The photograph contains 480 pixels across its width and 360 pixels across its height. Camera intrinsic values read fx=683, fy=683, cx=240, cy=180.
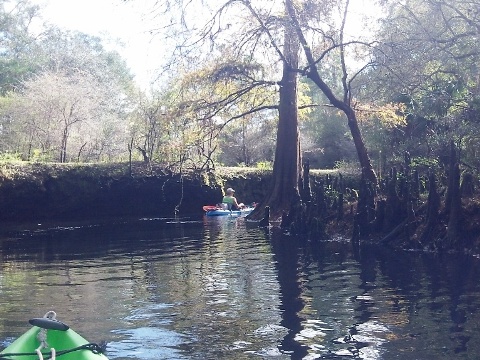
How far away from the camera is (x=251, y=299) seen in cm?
973

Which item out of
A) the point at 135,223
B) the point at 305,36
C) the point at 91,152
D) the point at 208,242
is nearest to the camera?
the point at 208,242

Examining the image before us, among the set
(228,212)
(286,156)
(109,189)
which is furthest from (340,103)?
(109,189)

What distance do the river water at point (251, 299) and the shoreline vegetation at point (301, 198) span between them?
0.87m

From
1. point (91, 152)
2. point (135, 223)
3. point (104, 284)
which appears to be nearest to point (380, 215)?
point (104, 284)

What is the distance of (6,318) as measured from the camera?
342 inches

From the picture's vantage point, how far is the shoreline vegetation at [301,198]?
14891 mm

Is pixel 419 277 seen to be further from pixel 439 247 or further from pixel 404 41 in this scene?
pixel 404 41

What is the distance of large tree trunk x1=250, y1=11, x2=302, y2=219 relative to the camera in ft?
78.6

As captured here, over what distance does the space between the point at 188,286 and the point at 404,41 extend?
975cm

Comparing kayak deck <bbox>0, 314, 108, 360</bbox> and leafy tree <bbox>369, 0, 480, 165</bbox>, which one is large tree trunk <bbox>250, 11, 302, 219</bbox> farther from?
kayak deck <bbox>0, 314, 108, 360</bbox>

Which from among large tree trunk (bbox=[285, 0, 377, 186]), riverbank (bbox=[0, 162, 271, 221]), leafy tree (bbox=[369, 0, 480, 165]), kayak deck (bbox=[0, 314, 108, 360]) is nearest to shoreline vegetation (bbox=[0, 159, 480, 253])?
riverbank (bbox=[0, 162, 271, 221])

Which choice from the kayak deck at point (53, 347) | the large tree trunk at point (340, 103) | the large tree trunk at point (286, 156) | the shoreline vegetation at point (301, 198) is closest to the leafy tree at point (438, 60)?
the large tree trunk at point (340, 103)

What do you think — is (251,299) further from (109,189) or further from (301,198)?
(109,189)

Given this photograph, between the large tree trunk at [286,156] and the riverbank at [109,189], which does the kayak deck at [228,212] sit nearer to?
the riverbank at [109,189]
